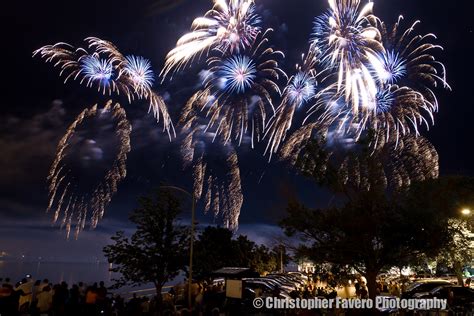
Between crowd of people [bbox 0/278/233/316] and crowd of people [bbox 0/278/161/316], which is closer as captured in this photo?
crowd of people [bbox 0/278/233/316]

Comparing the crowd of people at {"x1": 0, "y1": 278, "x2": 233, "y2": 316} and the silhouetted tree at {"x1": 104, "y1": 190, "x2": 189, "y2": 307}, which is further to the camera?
the silhouetted tree at {"x1": 104, "y1": 190, "x2": 189, "y2": 307}

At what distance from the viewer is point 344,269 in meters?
20.3

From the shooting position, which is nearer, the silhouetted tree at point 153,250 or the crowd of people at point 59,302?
the crowd of people at point 59,302

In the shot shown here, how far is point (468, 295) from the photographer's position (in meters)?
21.9

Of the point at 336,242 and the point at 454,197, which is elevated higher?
the point at 454,197

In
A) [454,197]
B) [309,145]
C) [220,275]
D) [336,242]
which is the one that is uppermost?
[309,145]

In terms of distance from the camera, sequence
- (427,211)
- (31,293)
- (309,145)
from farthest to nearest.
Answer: (309,145)
(427,211)
(31,293)

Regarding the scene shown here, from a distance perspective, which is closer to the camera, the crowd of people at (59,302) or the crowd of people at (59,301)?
the crowd of people at (59,302)

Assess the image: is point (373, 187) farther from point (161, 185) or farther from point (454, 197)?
point (161, 185)

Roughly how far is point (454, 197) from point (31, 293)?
71.7 feet

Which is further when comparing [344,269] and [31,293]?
[344,269]

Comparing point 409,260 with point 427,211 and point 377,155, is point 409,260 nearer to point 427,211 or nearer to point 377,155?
point 427,211

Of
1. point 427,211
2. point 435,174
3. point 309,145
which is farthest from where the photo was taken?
point 435,174

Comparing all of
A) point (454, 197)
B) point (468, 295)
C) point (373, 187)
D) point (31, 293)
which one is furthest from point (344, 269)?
point (31, 293)
